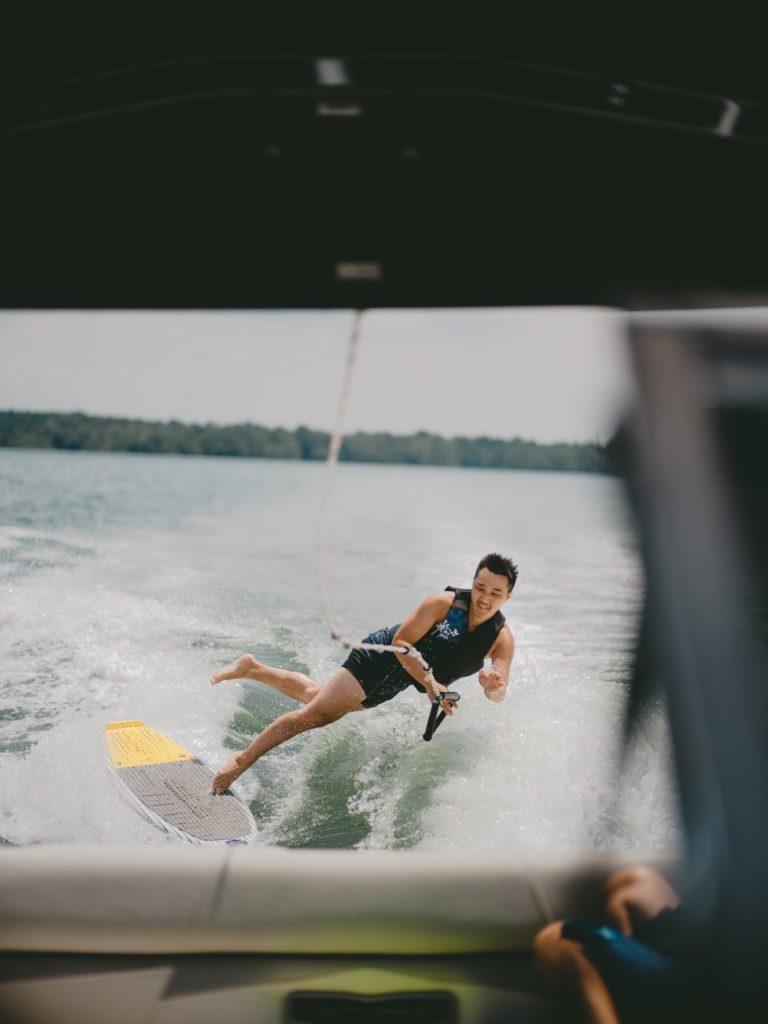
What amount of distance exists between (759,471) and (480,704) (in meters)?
3.57

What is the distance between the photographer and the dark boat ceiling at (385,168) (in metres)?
1.11

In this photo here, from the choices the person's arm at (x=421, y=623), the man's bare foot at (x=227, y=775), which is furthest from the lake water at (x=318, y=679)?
the person's arm at (x=421, y=623)

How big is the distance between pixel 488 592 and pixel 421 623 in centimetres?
31

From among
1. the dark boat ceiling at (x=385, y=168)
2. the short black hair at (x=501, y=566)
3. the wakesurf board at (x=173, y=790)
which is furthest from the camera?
the wakesurf board at (x=173, y=790)

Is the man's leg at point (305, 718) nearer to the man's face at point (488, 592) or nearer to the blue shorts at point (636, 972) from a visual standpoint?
the man's face at point (488, 592)

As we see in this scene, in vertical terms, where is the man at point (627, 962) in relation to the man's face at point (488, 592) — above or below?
below

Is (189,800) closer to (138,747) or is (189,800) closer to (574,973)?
(138,747)

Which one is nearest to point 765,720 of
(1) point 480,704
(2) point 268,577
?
(1) point 480,704

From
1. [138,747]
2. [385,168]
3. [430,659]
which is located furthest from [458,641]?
[385,168]

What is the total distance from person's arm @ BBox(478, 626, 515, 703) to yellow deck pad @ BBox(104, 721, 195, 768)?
1584mm

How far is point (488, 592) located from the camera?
297 cm

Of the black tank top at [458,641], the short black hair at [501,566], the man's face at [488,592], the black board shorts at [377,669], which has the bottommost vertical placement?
the black board shorts at [377,669]

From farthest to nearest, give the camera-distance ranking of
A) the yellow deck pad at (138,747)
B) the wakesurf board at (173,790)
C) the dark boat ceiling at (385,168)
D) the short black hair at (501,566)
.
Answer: the yellow deck pad at (138,747), the wakesurf board at (173,790), the short black hair at (501,566), the dark boat ceiling at (385,168)

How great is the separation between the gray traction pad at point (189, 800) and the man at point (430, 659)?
0.35 feet
